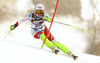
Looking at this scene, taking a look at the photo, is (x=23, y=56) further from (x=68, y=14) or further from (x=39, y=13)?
(x=68, y=14)

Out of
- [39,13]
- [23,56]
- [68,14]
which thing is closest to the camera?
[23,56]

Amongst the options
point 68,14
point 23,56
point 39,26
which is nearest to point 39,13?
point 39,26

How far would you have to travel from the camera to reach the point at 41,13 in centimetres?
138

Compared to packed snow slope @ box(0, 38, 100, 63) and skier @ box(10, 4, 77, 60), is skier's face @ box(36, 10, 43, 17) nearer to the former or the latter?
skier @ box(10, 4, 77, 60)

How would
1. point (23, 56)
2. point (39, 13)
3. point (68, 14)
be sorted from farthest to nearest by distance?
point (68, 14) → point (39, 13) → point (23, 56)

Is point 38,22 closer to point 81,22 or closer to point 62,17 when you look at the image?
point 62,17

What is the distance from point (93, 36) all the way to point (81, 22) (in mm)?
463

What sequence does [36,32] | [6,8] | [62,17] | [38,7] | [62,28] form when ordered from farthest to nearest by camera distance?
[62,28] → [62,17] → [6,8] → [36,32] → [38,7]

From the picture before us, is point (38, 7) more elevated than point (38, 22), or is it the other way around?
point (38, 7)

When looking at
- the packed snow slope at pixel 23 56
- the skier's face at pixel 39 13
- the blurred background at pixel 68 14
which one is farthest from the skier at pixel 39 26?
the blurred background at pixel 68 14

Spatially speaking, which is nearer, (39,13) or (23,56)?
(23,56)

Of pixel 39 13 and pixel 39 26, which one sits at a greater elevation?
pixel 39 13

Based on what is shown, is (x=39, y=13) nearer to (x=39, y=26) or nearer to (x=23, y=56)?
(x=39, y=26)

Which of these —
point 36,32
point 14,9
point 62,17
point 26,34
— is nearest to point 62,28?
point 62,17
